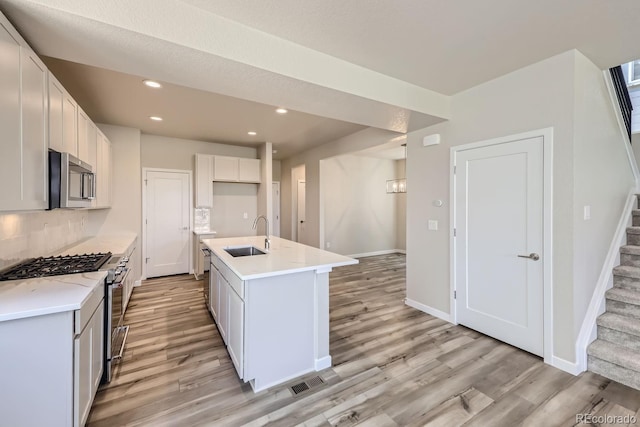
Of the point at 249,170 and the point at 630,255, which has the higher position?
the point at 249,170

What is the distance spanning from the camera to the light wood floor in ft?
6.10

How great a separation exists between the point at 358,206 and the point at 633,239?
4938mm

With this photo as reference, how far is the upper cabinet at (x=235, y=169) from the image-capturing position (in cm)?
555

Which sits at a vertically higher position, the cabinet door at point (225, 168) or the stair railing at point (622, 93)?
the stair railing at point (622, 93)

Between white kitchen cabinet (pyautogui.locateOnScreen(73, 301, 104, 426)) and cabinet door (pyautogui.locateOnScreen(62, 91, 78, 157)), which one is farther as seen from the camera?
cabinet door (pyautogui.locateOnScreen(62, 91, 78, 157))

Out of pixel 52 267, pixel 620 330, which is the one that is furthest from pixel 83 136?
pixel 620 330

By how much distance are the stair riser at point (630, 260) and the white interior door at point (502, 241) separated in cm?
119

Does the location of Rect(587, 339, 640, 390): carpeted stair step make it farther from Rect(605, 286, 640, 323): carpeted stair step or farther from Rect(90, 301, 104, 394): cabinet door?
Rect(90, 301, 104, 394): cabinet door

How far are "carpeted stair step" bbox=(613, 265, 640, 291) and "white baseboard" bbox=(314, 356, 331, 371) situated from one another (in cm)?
292

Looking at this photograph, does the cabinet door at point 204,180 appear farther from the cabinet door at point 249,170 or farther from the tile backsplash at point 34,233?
the tile backsplash at point 34,233

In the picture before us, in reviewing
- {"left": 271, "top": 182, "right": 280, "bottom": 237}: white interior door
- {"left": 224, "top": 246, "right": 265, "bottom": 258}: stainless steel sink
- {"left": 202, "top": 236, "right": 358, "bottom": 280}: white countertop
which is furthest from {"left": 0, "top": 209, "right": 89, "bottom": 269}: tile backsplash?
{"left": 271, "top": 182, "right": 280, "bottom": 237}: white interior door

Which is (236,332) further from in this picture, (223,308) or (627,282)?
(627,282)

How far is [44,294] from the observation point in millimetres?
A: 1590

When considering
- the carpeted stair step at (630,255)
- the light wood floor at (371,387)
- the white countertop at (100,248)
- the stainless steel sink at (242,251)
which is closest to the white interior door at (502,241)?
the light wood floor at (371,387)
